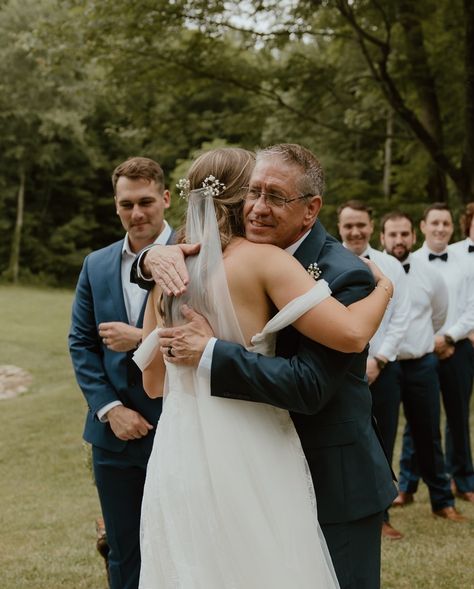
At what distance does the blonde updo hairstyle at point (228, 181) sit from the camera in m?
2.53

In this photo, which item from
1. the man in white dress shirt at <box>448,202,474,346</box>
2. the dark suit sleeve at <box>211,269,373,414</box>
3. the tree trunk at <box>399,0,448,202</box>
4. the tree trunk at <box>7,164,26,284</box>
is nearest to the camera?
the dark suit sleeve at <box>211,269,373,414</box>

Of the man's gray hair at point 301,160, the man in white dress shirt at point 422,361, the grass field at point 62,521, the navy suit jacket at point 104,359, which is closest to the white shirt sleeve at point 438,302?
the man in white dress shirt at point 422,361

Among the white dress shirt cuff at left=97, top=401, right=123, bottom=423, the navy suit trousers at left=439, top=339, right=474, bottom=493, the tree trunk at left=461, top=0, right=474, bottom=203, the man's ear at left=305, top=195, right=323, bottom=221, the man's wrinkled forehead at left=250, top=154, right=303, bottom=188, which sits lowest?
the navy suit trousers at left=439, top=339, right=474, bottom=493

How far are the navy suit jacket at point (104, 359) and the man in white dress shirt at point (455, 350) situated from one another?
11.6 feet

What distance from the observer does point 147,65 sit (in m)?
11.3

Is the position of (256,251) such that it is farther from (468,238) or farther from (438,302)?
(468,238)

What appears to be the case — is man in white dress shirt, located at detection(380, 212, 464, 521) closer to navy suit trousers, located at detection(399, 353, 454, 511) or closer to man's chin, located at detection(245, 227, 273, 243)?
navy suit trousers, located at detection(399, 353, 454, 511)

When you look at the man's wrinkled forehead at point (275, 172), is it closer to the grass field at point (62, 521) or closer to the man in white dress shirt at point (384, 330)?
the man in white dress shirt at point (384, 330)

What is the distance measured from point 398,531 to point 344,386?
374 cm

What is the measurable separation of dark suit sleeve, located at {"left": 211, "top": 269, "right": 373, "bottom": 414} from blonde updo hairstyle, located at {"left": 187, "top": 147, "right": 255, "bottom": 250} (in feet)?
1.35

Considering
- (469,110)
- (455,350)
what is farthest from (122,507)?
(469,110)

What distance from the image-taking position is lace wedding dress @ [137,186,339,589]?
2.41 meters

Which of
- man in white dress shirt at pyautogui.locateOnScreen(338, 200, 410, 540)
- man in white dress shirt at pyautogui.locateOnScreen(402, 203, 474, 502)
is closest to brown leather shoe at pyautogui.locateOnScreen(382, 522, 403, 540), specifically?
man in white dress shirt at pyautogui.locateOnScreen(338, 200, 410, 540)

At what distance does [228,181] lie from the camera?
254 cm
